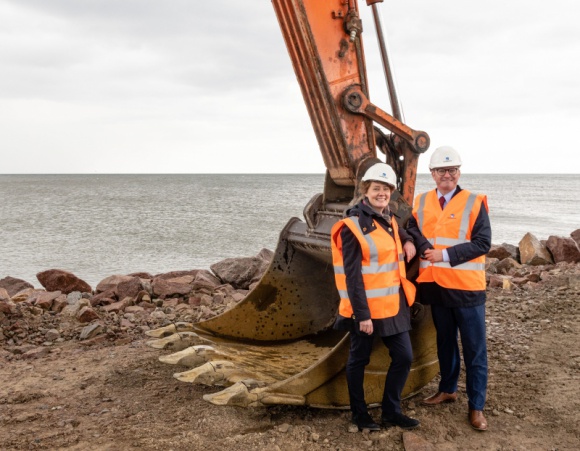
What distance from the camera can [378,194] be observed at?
13.0ft

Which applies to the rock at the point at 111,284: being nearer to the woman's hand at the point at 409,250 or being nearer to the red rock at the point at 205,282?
the red rock at the point at 205,282

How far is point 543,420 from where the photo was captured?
4363 millimetres

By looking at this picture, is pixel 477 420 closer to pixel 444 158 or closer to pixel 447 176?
pixel 447 176

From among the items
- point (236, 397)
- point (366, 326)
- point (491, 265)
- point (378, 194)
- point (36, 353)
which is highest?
point (378, 194)

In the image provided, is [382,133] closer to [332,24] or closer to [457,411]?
[332,24]

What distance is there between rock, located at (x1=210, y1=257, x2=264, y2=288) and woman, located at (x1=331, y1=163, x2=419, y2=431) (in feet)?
21.7

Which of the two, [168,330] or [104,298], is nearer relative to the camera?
[168,330]

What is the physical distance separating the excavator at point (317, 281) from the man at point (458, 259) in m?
0.32

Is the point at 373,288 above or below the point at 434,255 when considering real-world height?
below

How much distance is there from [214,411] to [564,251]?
919 centimetres

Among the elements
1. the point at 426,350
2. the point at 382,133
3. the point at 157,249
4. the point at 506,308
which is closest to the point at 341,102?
the point at 382,133

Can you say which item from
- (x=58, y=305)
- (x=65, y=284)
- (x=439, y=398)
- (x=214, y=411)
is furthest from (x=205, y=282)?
(x=439, y=398)

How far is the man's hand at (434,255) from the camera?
4.07 meters

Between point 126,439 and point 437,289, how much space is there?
2.27m
